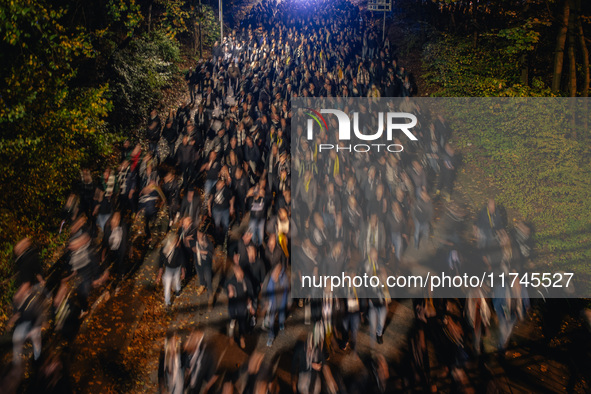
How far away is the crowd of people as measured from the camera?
219 inches

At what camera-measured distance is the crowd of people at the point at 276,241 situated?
557 centimetres

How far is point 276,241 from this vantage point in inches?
274

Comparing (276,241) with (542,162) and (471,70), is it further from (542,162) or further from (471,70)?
(471,70)

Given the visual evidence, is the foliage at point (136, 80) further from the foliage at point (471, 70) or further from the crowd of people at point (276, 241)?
the foliage at point (471, 70)

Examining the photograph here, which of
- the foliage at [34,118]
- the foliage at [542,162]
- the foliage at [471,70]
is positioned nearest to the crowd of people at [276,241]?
the foliage at [542,162]

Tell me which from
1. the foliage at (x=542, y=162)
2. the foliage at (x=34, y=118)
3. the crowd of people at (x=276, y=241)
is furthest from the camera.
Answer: the foliage at (x=542, y=162)

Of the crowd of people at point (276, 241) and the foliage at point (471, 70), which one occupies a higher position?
the foliage at point (471, 70)

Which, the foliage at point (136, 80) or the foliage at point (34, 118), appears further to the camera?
the foliage at point (136, 80)

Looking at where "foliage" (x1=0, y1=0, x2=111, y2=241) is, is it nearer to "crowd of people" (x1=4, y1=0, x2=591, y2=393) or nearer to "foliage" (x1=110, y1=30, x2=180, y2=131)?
"crowd of people" (x1=4, y1=0, x2=591, y2=393)

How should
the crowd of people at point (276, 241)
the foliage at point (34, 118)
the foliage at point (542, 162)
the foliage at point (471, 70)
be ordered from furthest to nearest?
the foliage at point (471, 70), the foliage at point (542, 162), the foliage at point (34, 118), the crowd of people at point (276, 241)

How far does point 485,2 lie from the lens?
18156 mm

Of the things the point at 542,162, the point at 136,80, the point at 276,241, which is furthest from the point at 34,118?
the point at 542,162

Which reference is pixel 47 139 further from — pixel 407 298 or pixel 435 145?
pixel 435 145

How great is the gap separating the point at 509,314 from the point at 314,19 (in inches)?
1026
